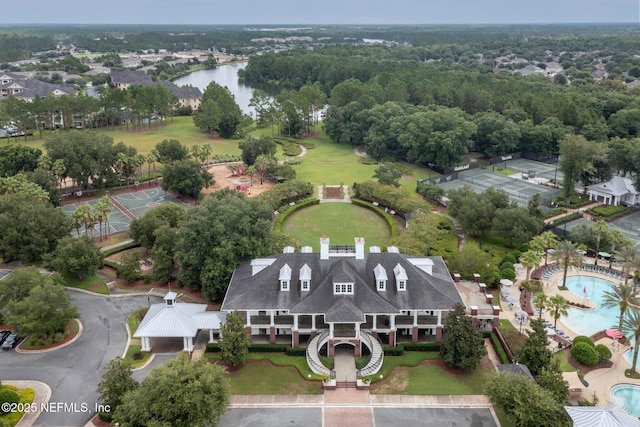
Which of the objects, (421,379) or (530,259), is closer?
(421,379)

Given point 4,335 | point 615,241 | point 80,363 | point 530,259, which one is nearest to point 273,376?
point 80,363

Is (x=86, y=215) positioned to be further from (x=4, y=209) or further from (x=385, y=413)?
(x=385, y=413)

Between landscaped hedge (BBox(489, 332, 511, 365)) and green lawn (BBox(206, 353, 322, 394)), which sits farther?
landscaped hedge (BBox(489, 332, 511, 365))

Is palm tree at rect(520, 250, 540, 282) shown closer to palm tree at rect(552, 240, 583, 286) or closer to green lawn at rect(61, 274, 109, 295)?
palm tree at rect(552, 240, 583, 286)

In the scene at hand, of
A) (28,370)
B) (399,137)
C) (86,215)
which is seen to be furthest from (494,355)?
(399,137)

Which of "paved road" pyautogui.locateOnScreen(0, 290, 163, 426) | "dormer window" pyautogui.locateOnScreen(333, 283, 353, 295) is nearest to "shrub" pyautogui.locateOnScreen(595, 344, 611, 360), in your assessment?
"dormer window" pyautogui.locateOnScreen(333, 283, 353, 295)

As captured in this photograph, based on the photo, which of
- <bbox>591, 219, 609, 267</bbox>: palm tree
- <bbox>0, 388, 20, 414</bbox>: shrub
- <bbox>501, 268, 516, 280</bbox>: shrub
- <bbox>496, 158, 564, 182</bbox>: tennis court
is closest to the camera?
<bbox>0, 388, 20, 414</bbox>: shrub

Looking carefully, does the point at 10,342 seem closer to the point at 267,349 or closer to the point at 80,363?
the point at 80,363
